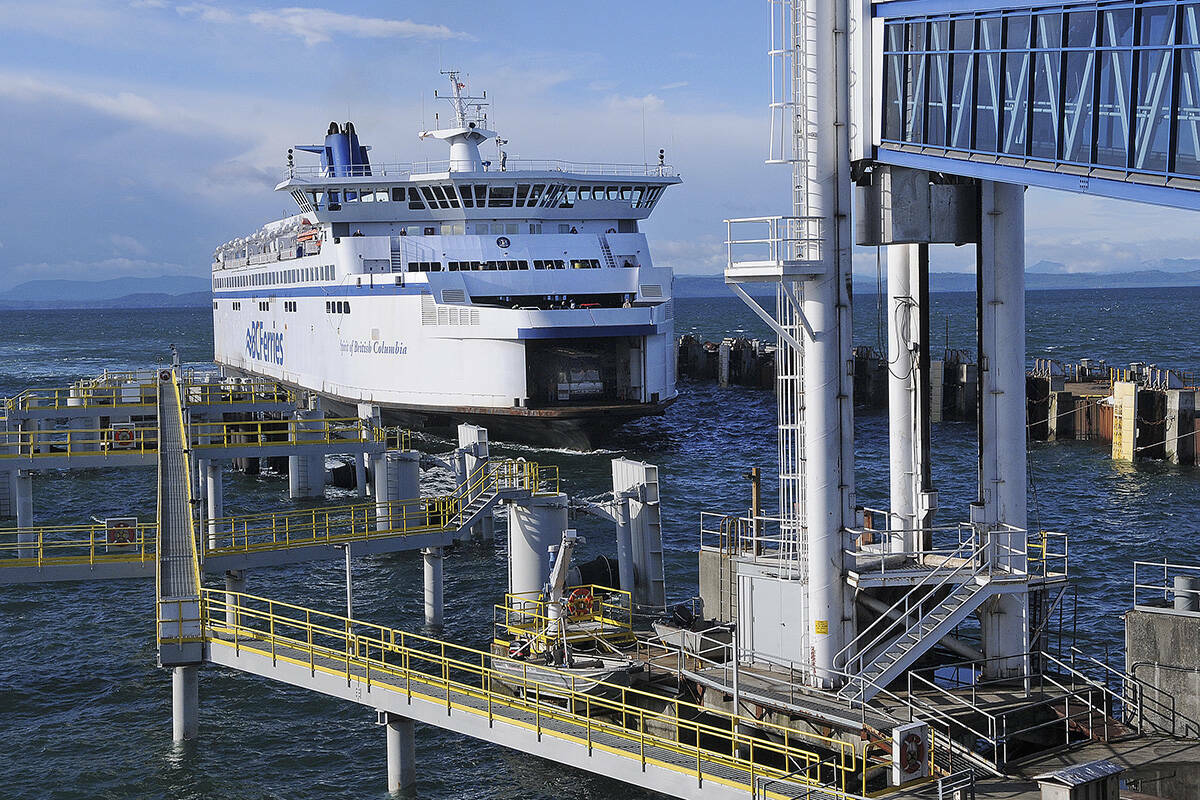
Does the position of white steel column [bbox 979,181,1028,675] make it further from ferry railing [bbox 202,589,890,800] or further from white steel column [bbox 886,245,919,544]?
ferry railing [bbox 202,589,890,800]


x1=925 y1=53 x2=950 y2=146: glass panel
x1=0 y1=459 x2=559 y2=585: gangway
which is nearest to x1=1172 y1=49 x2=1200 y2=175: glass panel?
x1=925 y1=53 x2=950 y2=146: glass panel

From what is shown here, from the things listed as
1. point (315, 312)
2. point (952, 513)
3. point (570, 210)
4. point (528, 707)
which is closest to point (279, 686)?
point (528, 707)

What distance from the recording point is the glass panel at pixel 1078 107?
13.1 m

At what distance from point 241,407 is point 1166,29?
3060 centimetres

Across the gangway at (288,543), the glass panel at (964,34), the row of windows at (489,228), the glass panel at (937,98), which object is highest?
the row of windows at (489,228)

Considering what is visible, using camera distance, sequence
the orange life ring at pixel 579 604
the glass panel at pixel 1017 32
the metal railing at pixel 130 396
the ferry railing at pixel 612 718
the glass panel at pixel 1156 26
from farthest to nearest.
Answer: the metal railing at pixel 130 396, the orange life ring at pixel 579 604, the glass panel at pixel 1017 32, the ferry railing at pixel 612 718, the glass panel at pixel 1156 26

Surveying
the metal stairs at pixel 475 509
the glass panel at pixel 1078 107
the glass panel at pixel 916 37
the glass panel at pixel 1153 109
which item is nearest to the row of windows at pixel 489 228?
the metal stairs at pixel 475 509

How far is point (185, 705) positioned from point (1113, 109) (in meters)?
15.2

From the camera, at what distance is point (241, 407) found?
38.1 m

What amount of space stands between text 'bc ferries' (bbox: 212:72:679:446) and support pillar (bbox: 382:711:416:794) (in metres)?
26.8

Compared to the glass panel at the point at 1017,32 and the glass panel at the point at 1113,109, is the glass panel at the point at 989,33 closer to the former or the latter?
the glass panel at the point at 1017,32

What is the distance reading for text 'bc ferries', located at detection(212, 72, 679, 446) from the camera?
4525cm

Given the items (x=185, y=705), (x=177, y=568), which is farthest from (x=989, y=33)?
(x=185, y=705)

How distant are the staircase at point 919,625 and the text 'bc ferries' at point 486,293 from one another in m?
28.7
